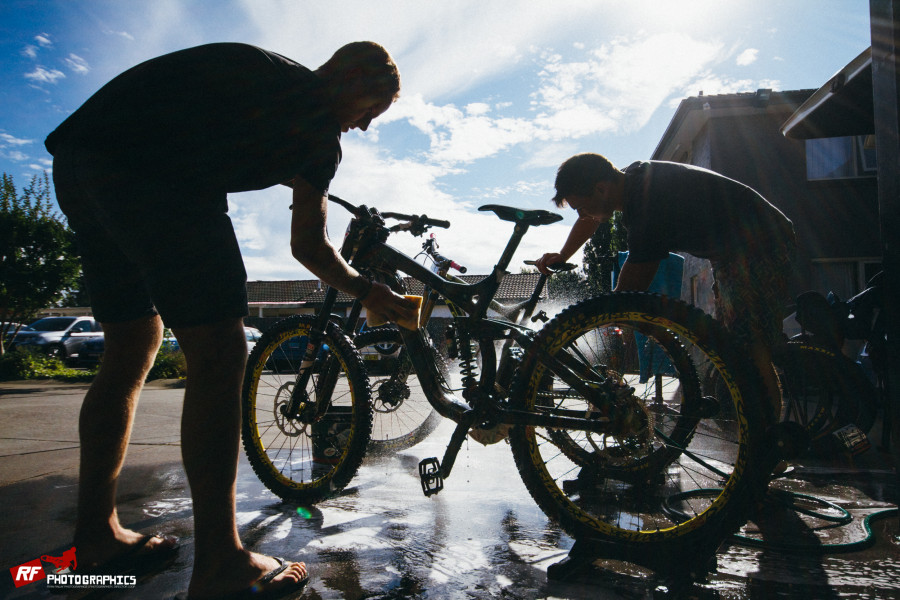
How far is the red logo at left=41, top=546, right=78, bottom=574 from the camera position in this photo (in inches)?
73.2

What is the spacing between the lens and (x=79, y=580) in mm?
1771

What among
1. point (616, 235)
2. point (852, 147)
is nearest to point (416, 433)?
point (852, 147)

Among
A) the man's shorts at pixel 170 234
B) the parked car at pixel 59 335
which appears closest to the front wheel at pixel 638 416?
the man's shorts at pixel 170 234

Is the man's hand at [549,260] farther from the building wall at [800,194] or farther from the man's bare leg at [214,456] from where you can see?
the building wall at [800,194]

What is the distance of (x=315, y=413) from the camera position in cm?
292

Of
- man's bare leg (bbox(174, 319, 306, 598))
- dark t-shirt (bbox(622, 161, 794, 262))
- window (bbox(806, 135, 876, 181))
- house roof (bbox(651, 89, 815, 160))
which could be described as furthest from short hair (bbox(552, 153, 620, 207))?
house roof (bbox(651, 89, 815, 160))

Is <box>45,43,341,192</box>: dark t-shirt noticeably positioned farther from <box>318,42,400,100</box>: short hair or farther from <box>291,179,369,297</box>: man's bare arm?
<box>318,42,400,100</box>: short hair

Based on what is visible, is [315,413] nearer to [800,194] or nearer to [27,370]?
[800,194]

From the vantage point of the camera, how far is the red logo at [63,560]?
1.86 m

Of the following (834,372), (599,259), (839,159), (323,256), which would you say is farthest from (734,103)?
(599,259)

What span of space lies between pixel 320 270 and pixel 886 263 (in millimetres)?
2105

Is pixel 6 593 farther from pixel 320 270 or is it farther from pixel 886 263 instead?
pixel 886 263

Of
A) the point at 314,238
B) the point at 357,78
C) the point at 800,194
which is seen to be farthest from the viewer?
the point at 800,194

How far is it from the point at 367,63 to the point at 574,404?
1.61m
